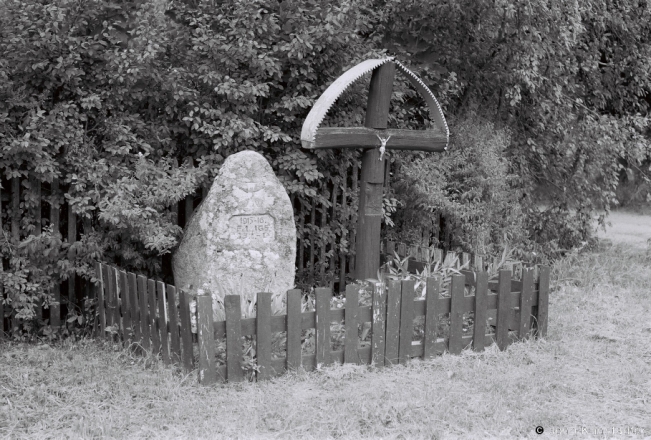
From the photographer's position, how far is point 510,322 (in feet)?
→ 19.0

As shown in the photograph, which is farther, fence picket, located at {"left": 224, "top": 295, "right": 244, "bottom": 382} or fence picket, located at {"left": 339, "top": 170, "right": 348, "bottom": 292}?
fence picket, located at {"left": 339, "top": 170, "right": 348, "bottom": 292}

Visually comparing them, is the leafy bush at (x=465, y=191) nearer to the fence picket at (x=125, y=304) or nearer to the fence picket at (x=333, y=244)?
the fence picket at (x=333, y=244)

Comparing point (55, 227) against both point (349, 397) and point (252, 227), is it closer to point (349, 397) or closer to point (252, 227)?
point (252, 227)

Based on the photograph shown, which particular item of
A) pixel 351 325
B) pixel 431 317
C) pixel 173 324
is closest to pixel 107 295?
pixel 173 324

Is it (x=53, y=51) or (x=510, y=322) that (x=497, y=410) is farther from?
(x=53, y=51)

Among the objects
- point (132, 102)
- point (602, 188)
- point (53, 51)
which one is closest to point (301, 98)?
point (132, 102)

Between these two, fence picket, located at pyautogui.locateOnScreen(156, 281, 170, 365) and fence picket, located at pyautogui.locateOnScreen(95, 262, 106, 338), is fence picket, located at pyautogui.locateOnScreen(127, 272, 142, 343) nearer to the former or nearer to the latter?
fence picket, located at pyautogui.locateOnScreen(156, 281, 170, 365)

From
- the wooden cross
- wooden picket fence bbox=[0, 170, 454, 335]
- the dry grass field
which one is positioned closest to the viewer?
the dry grass field

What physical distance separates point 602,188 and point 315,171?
206 inches

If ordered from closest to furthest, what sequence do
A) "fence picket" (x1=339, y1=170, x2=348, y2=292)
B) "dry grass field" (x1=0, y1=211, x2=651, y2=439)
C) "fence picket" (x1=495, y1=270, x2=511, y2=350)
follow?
"dry grass field" (x1=0, y1=211, x2=651, y2=439) < "fence picket" (x1=495, y1=270, x2=511, y2=350) < "fence picket" (x1=339, y1=170, x2=348, y2=292)

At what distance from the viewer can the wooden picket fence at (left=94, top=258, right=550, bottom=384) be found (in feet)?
15.4

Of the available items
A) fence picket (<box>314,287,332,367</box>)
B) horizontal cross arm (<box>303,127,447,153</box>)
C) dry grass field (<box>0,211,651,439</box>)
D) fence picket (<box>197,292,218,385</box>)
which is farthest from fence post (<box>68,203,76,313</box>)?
fence picket (<box>314,287,332,367</box>)

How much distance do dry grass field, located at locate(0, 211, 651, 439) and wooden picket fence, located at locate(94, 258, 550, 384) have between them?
12 cm

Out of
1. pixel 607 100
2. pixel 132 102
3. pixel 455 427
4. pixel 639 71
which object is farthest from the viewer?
pixel 607 100
